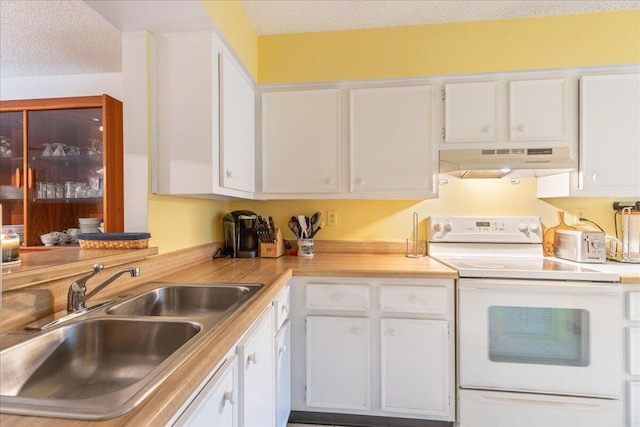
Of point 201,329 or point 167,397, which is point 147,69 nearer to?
point 201,329

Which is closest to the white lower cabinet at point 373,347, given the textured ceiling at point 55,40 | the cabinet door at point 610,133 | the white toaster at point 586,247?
the white toaster at point 586,247

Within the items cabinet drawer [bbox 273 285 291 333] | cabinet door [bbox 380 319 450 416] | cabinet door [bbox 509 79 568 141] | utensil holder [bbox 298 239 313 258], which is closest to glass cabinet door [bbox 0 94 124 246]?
utensil holder [bbox 298 239 313 258]

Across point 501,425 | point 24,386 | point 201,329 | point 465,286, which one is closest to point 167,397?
point 201,329

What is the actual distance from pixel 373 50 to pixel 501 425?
235 cm

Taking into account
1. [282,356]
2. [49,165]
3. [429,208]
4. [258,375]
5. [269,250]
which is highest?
[49,165]

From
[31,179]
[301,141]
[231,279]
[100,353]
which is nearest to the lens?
[100,353]

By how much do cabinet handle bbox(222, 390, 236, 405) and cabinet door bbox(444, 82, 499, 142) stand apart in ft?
6.00

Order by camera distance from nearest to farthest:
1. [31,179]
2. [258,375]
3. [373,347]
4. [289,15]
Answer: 1. [258,375]
2. [373,347]
3. [289,15]
4. [31,179]

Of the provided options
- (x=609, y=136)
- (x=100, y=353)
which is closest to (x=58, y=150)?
(x=100, y=353)

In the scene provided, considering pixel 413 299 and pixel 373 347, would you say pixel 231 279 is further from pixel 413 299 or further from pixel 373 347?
pixel 413 299

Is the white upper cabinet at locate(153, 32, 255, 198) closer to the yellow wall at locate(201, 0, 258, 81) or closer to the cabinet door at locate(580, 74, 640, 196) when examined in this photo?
the yellow wall at locate(201, 0, 258, 81)

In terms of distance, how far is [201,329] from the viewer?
34.2 inches

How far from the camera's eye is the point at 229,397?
0.83m

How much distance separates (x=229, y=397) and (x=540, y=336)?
1.60 metres
